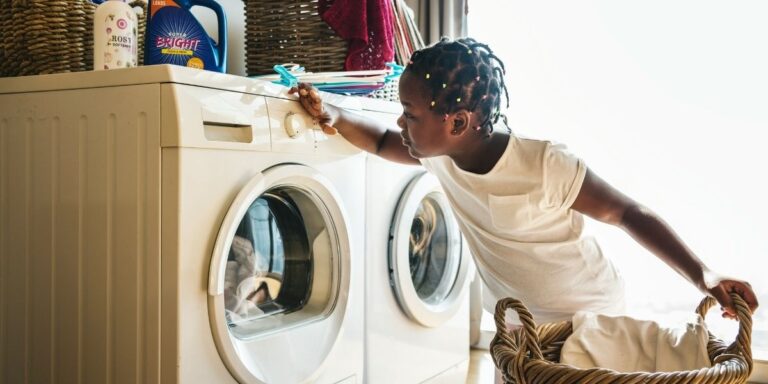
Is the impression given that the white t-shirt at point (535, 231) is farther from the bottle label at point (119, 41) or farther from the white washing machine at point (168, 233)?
the bottle label at point (119, 41)

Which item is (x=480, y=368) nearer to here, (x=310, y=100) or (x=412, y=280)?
(x=412, y=280)

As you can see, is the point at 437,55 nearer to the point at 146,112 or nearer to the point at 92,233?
the point at 146,112

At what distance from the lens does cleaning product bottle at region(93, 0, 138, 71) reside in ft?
5.00

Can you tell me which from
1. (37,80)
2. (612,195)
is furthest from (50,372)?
(612,195)

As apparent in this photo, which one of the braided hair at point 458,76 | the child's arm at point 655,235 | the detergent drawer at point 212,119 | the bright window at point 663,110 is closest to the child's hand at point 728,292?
the child's arm at point 655,235

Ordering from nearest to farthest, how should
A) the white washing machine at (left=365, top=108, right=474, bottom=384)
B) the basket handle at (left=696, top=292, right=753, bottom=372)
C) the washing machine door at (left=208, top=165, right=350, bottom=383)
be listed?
1. the basket handle at (left=696, top=292, right=753, bottom=372)
2. the washing machine door at (left=208, top=165, right=350, bottom=383)
3. the white washing machine at (left=365, top=108, right=474, bottom=384)

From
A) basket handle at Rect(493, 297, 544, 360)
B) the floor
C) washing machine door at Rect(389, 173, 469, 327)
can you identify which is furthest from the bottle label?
the floor

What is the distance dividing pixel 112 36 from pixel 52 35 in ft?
0.62

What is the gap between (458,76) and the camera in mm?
1487

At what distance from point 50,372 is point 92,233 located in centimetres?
33

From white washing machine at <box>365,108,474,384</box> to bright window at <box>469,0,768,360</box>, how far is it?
78 centimetres

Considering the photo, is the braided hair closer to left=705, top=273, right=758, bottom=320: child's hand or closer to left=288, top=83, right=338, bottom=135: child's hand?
left=288, top=83, right=338, bottom=135: child's hand

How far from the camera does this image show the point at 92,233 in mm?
1404

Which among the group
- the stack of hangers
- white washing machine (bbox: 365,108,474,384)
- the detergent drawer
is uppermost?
the stack of hangers
